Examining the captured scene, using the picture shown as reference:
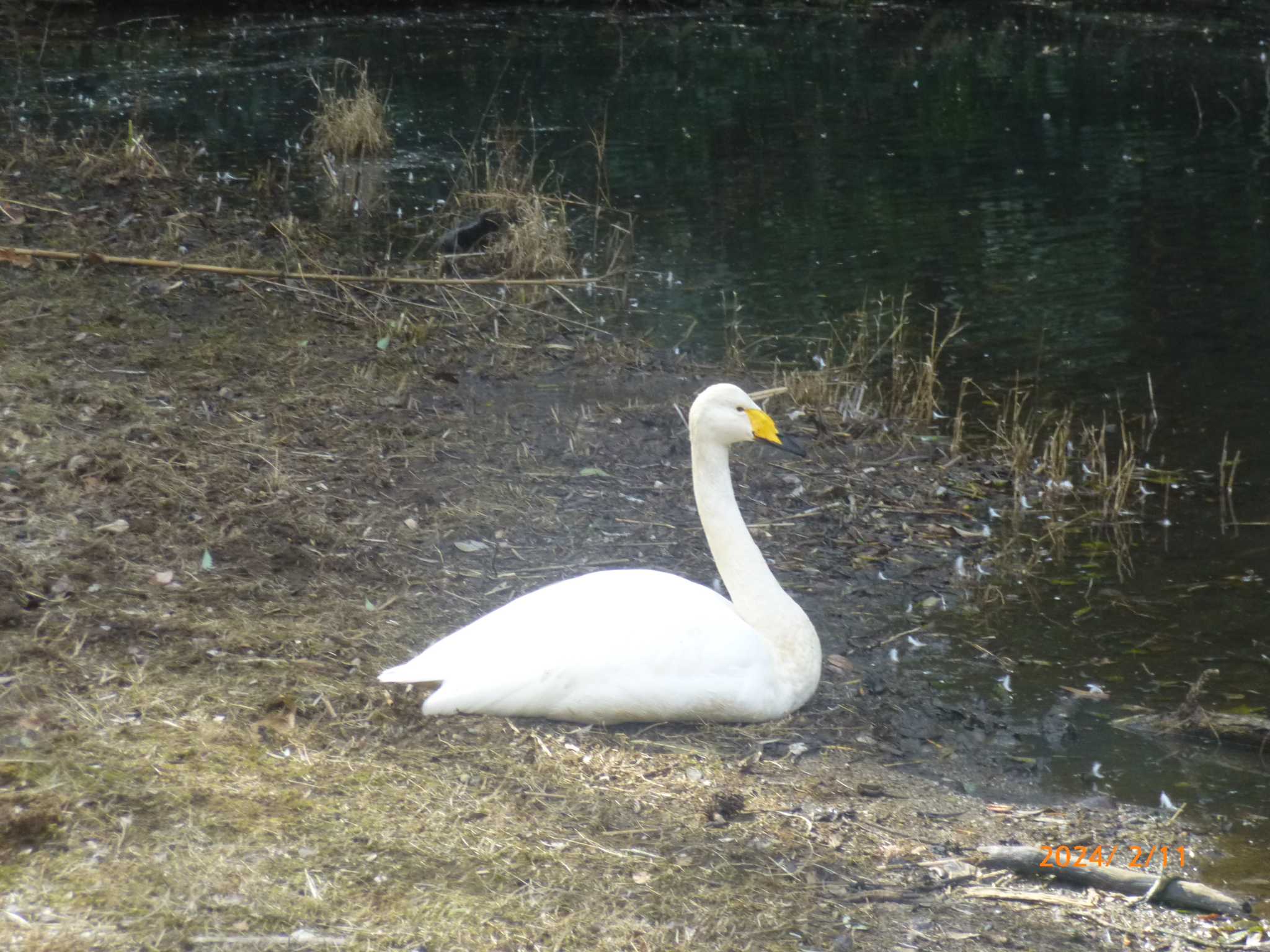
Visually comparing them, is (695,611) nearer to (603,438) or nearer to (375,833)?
(375,833)

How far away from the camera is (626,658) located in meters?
4.71

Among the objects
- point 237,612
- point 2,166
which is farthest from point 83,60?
point 237,612

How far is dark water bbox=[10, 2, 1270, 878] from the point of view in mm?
6363

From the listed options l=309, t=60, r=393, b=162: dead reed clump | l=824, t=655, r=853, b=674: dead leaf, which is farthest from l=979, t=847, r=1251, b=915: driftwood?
l=309, t=60, r=393, b=162: dead reed clump

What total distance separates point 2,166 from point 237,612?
741cm

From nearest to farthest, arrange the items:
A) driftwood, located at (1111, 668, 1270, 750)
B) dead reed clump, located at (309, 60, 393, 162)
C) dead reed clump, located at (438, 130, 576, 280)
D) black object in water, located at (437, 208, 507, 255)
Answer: driftwood, located at (1111, 668, 1270, 750)
dead reed clump, located at (438, 130, 576, 280)
black object in water, located at (437, 208, 507, 255)
dead reed clump, located at (309, 60, 393, 162)

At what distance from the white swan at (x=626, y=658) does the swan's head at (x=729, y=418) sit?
0.62 metres

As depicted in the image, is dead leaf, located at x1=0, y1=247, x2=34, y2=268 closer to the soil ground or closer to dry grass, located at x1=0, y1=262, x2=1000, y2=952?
the soil ground

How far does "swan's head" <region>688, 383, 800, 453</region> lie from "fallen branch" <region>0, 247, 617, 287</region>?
3.69m

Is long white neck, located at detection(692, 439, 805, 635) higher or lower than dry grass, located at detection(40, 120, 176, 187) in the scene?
higher

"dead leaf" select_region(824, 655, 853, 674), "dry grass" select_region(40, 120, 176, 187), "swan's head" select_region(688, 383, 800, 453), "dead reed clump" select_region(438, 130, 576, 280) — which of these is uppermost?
"swan's head" select_region(688, 383, 800, 453)

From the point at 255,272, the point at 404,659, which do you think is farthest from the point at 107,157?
the point at 404,659
